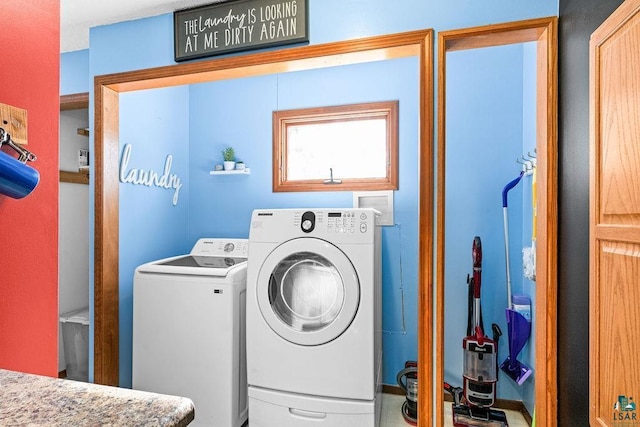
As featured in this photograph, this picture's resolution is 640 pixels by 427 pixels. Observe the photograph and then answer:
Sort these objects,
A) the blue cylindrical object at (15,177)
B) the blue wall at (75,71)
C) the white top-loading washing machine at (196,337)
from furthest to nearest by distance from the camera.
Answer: the blue wall at (75,71)
the white top-loading washing machine at (196,337)
the blue cylindrical object at (15,177)

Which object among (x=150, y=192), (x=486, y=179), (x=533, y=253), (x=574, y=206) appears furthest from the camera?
(x=150, y=192)

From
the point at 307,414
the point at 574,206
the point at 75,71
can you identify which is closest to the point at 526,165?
the point at 574,206

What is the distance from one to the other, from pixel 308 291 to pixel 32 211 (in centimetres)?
138

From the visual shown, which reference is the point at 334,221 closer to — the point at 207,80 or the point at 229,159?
the point at 207,80

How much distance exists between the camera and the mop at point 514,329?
2.21 m

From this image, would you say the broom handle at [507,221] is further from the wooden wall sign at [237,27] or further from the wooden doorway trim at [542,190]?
the wooden wall sign at [237,27]

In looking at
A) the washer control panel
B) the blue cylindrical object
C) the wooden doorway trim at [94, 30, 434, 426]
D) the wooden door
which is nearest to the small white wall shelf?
the wooden doorway trim at [94, 30, 434, 426]

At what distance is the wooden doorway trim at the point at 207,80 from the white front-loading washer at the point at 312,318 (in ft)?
1.16

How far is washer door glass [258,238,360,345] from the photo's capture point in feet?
6.18

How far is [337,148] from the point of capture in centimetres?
289

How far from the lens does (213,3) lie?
1895 millimetres

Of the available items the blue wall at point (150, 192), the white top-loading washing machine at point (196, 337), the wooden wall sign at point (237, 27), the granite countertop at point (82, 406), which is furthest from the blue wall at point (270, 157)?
the granite countertop at point (82, 406)

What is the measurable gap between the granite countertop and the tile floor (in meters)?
2.15

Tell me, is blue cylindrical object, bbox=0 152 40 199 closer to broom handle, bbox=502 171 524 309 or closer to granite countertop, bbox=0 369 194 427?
granite countertop, bbox=0 369 194 427
